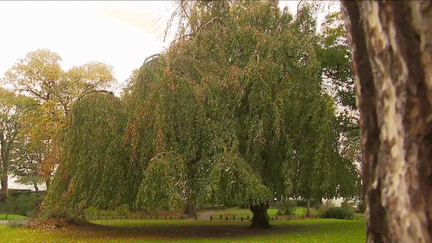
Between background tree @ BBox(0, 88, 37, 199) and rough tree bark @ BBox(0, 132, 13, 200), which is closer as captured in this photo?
background tree @ BBox(0, 88, 37, 199)

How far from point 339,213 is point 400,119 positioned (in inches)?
1036

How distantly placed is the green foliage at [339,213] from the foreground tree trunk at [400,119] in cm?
2600

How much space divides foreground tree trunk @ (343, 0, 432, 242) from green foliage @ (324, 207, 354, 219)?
26.0 metres

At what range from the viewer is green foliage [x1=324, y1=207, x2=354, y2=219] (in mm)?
26438

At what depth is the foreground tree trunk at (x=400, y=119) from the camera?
1816 mm

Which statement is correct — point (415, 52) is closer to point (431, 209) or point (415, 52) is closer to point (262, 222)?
point (431, 209)

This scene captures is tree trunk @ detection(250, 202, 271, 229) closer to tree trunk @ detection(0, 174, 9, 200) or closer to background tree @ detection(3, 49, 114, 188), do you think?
background tree @ detection(3, 49, 114, 188)

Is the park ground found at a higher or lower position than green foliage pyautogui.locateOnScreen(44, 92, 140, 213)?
lower

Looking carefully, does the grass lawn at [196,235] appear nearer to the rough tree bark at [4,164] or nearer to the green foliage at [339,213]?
the green foliage at [339,213]

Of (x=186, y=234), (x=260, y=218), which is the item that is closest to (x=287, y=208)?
(x=260, y=218)

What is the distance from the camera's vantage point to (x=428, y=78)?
1.81m

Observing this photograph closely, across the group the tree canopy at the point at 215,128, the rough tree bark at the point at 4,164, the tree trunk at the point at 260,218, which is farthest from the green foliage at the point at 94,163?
the rough tree bark at the point at 4,164

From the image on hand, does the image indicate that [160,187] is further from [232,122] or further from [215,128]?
[232,122]

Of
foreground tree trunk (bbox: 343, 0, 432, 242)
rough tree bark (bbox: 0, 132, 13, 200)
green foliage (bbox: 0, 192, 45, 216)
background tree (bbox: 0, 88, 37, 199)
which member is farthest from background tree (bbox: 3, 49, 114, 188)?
foreground tree trunk (bbox: 343, 0, 432, 242)
